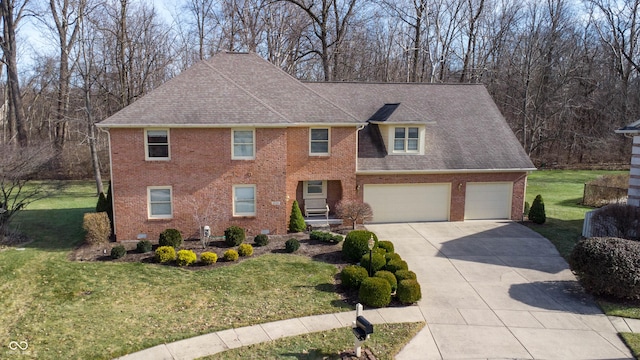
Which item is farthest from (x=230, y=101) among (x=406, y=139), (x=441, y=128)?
(x=441, y=128)

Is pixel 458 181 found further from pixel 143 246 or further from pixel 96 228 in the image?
pixel 96 228

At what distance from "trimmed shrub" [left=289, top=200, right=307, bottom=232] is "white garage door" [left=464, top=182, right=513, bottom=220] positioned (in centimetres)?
834

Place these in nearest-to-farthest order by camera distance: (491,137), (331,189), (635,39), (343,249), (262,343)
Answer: (262,343) → (343,249) → (331,189) → (491,137) → (635,39)

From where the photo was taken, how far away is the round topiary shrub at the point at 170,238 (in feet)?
52.5

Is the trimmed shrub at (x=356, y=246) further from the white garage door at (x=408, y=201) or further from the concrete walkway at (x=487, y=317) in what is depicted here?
the white garage door at (x=408, y=201)

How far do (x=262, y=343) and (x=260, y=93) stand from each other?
40.8 ft

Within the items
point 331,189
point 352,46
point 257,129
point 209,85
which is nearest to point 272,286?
point 257,129

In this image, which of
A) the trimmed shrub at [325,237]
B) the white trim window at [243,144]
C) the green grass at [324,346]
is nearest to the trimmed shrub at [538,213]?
the trimmed shrub at [325,237]

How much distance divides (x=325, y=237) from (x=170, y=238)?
19.5ft

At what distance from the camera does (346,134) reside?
1916 centimetres

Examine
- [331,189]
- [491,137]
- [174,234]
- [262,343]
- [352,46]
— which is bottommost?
[262,343]

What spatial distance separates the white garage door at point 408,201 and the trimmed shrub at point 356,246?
5248 mm

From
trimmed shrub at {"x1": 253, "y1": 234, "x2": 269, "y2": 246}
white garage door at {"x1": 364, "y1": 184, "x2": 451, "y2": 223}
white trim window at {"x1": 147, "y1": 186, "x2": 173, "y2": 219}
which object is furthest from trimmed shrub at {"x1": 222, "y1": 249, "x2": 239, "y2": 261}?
white garage door at {"x1": 364, "y1": 184, "x2": 451, "y2": 223}

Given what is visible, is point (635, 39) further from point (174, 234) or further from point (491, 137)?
point (174, 234)
